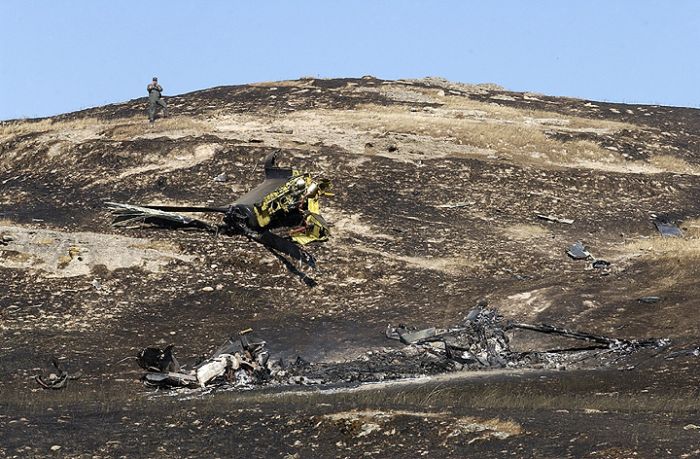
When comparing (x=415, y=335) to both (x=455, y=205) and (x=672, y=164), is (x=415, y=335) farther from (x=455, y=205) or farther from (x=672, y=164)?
(x=672, y=164)

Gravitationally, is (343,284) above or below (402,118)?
below

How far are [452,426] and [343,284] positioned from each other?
9.92 metres

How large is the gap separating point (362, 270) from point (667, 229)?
8.88 meters

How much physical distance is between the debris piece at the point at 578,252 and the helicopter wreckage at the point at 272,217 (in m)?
5.82

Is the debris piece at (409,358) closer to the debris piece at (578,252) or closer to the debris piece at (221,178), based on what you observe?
the debris piece at (578,252)

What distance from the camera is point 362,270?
2259 cm

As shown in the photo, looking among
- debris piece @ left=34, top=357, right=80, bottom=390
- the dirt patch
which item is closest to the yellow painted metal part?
the dirt patch

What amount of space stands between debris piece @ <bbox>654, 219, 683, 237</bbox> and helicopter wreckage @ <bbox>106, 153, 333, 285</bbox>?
8881 millimetres

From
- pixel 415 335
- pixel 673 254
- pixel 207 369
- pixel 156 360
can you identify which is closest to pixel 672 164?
pixel 673 254

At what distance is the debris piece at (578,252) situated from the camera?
78.4 ft

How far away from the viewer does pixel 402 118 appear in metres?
32.2

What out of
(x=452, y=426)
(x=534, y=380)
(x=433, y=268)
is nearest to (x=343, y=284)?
(x=433, y=268)

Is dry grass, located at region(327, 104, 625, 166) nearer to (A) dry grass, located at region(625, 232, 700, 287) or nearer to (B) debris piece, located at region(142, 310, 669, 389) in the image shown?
(A) dry grass, located at region(625, 232, 700, 287)

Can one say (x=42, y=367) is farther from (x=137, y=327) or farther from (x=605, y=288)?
(x=605, y=288)
